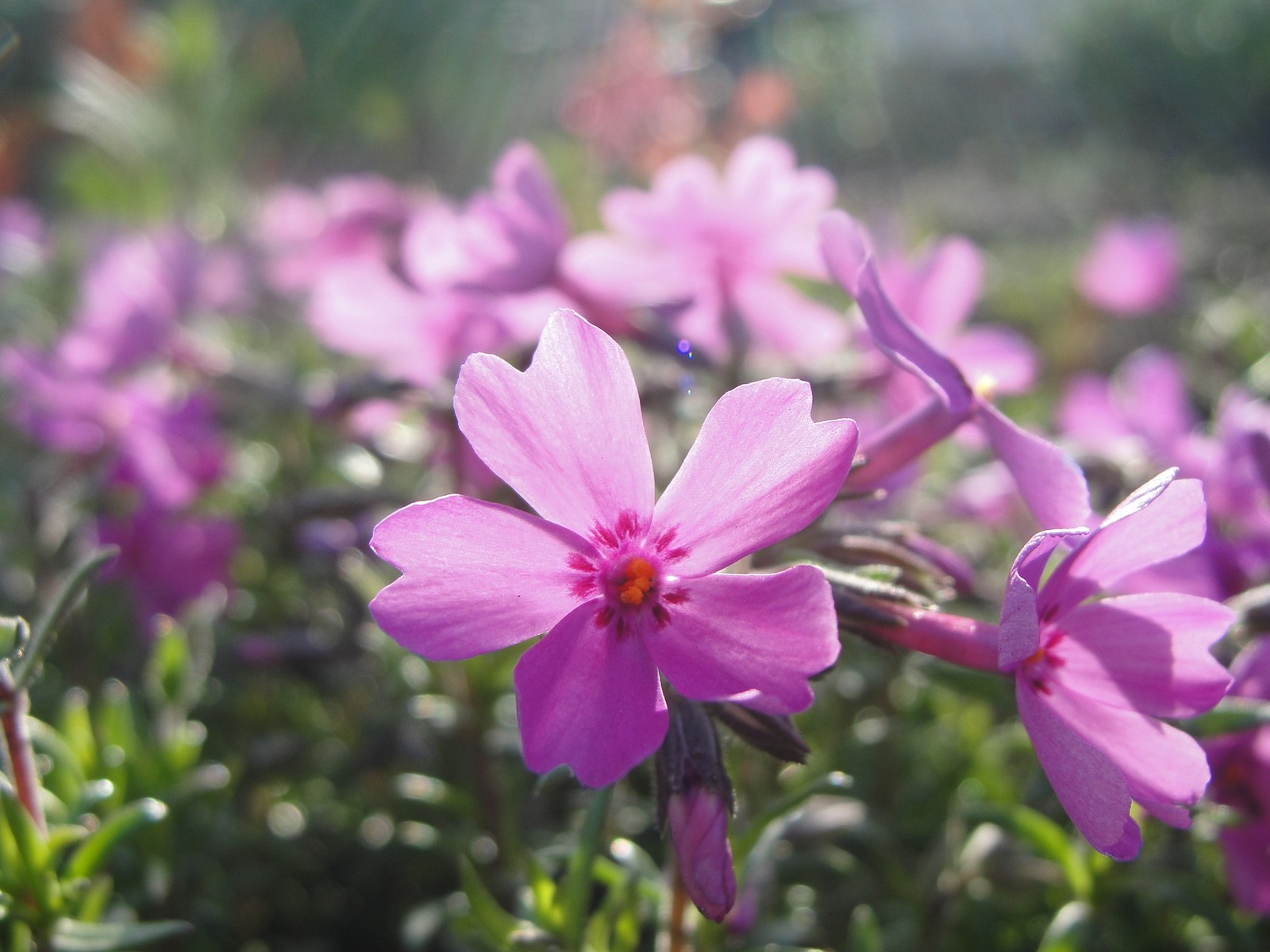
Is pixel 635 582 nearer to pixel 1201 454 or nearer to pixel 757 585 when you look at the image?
pixel 757 585

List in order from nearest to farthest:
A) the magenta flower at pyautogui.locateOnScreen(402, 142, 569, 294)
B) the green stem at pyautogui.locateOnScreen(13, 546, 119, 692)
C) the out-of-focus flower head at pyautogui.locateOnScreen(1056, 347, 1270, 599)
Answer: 1. the green stem at pyautogui.locateOnScreen(13, 546, 119, 692)
2. the out-of-focus flower head at pyautogui.locateOnScreen(1056, 347, 1270, 599)
3. the magenta flower at pyautogui.locateOnScreen(402, 142, 569, 294)

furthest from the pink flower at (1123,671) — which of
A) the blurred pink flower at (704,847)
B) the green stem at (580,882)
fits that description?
the green stem at (580,882)

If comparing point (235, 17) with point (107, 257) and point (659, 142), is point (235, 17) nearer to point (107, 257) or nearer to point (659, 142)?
point (659, 142)

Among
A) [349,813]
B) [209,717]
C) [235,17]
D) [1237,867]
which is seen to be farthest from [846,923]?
[235,17]

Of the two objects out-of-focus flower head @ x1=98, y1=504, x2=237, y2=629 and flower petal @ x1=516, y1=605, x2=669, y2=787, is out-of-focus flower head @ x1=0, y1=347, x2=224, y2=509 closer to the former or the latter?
out-of-focus flower head @ x1=98, y1=504, x2=237, y2=629

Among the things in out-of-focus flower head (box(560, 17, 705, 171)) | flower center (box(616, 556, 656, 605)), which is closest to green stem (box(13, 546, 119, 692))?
flower center (box(616, 556, 656, 605))

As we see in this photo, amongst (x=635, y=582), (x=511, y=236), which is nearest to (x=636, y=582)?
(x=635, y=582)
